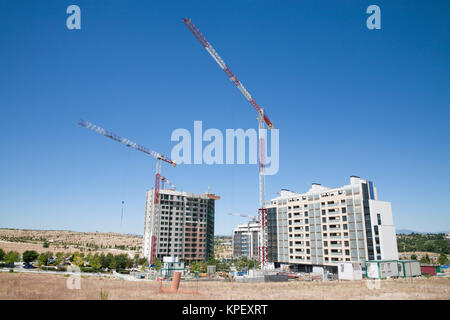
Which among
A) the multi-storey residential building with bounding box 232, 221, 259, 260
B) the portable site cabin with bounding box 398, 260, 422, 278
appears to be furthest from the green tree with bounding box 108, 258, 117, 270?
the multi-storey residential building with bounding box 232, 221, 259, 260

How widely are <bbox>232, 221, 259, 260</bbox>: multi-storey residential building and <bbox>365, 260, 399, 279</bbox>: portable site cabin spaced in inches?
3973

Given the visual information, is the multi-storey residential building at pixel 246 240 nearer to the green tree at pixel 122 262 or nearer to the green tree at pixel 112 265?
the green tree at pixel 122 262

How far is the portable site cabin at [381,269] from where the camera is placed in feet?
176

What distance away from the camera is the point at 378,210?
243 ft

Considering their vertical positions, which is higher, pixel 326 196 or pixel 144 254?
pixel 326 196

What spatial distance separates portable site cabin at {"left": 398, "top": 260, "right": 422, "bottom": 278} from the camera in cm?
5659

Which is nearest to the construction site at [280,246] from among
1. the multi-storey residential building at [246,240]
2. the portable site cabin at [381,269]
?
the portable site cabin at [381,269]

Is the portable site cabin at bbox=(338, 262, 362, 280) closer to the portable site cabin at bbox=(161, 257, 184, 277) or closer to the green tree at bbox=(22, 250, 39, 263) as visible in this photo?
the portable site cabin at bbox=(161, 257, 184, 277)

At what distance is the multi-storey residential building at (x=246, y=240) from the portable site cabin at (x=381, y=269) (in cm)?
10092

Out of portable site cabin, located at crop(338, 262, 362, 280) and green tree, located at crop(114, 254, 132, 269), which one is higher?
portable site cabin, located at crop(338, 262, 362, 280)

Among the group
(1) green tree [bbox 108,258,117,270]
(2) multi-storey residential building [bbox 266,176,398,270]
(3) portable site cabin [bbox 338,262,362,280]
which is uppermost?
(2) multi-storey residential building [bbox 266,176,398,270]
